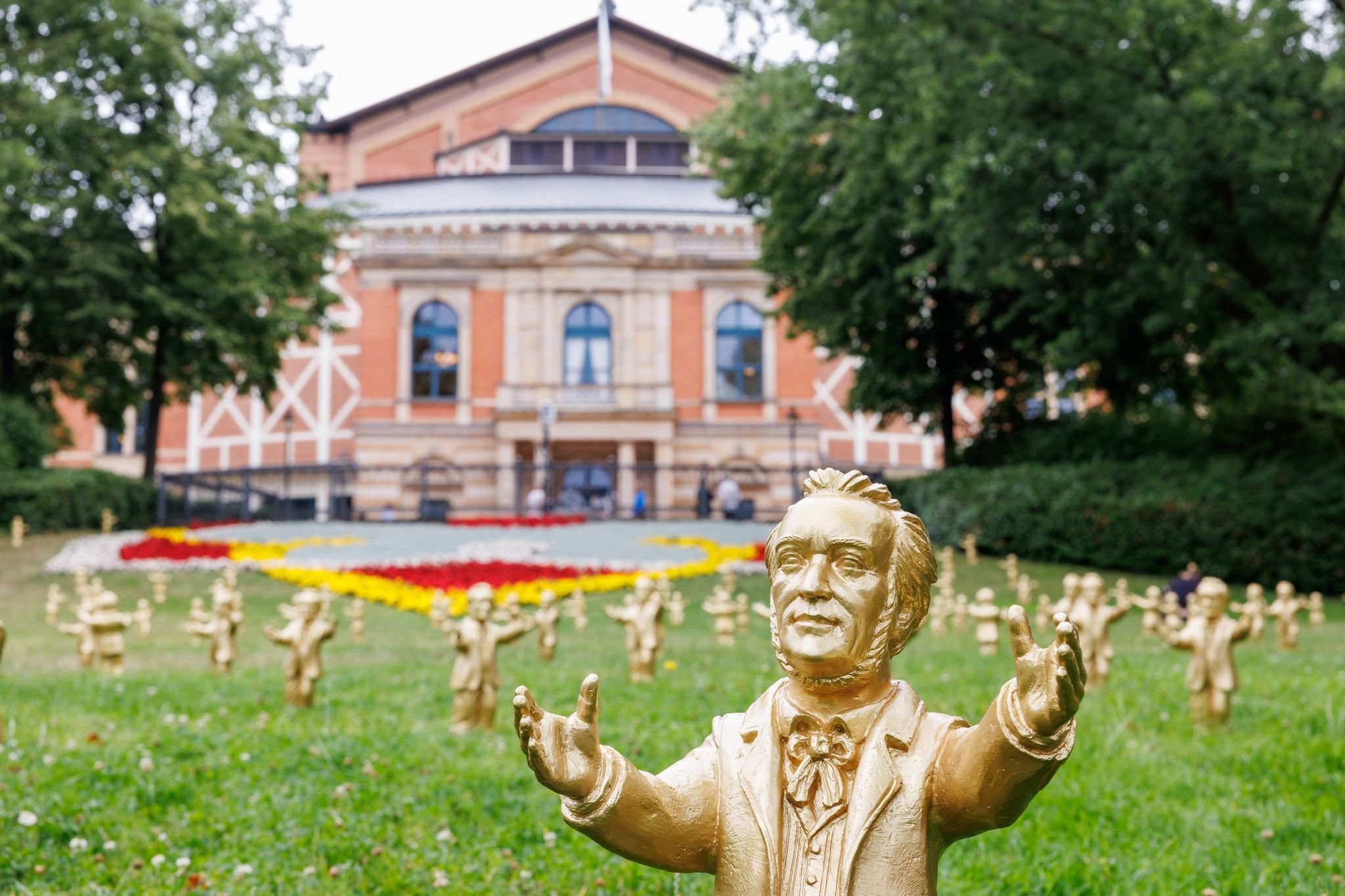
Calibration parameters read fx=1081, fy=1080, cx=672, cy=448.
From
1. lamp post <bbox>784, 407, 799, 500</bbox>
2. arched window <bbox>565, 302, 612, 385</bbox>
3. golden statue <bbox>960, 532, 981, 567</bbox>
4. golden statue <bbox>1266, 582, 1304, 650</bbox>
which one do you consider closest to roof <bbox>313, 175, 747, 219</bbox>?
arched window <bbox>565, 302, 612, 385</bbox>

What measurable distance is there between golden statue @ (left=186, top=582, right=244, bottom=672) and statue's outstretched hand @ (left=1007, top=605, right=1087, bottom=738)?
7995 millimetres

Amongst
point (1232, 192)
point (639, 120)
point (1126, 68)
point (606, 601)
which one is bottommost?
point (606, 601)

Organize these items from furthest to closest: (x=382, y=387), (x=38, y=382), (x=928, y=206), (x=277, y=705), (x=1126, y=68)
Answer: (x=382, y=387)
(x=38, y=382)
(x=928, y=206)
(x=1126, y=68)
(x=277, y=705)

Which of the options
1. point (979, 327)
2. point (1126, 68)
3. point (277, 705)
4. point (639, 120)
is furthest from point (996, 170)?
point (639, 120)

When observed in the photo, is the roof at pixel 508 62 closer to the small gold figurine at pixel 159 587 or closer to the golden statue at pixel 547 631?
the small gold figurine at pixel 159 587

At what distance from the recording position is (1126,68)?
14.9 metres

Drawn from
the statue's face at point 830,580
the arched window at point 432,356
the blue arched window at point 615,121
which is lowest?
the statue's face at point 830,580

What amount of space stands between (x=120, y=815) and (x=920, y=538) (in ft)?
12.9

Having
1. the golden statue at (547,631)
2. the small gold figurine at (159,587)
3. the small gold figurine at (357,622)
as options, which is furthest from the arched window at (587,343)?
the golden statue at (547,631)

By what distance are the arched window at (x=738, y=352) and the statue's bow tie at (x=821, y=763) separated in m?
37.4

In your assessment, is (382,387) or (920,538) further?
(382,387)

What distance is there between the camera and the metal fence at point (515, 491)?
109 feet

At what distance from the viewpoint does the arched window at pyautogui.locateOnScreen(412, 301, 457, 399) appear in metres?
39.4

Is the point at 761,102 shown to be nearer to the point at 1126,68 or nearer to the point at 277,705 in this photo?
the point at 1126,68
